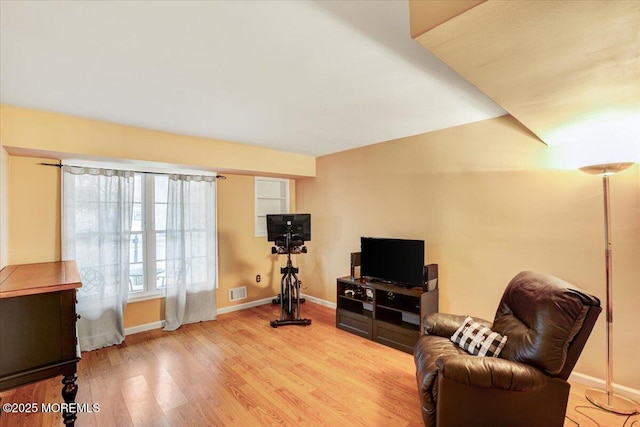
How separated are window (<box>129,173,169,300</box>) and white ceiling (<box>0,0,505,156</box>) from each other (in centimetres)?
94

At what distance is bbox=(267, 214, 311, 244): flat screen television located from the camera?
3902 mm

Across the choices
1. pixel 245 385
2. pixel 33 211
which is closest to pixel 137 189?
pixel 33 211

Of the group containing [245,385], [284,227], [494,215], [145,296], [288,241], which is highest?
[494,215]

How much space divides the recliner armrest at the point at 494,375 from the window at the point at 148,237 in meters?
3.50

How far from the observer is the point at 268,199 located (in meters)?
4.79

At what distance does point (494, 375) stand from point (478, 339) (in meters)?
0.43

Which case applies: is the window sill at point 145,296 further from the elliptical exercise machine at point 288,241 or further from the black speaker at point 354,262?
the black speaker at point 354,262

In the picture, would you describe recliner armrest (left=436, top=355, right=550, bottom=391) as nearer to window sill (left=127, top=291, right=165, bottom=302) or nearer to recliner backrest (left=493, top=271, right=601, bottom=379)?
recliner backrest (left=493, top=271, right=601, bottom=379)

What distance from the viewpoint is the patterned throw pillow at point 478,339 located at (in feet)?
6.11

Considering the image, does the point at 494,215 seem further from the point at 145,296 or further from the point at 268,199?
the point at 145,296

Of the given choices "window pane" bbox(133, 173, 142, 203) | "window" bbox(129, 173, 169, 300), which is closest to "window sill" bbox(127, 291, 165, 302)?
"window" bbox(129, 173, 169, 300)

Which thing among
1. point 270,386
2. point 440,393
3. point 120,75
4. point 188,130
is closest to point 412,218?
point 440,393

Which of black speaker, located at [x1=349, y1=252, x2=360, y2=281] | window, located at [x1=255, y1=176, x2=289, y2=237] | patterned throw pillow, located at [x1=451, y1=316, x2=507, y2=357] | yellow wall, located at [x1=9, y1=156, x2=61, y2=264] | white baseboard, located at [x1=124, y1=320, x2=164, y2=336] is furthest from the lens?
window, located at [x1=255, y1=176, x2=289, y2=237]

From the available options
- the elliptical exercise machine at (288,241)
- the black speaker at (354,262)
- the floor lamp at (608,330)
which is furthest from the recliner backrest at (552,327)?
the elliptical exercise machine at (288,241)
